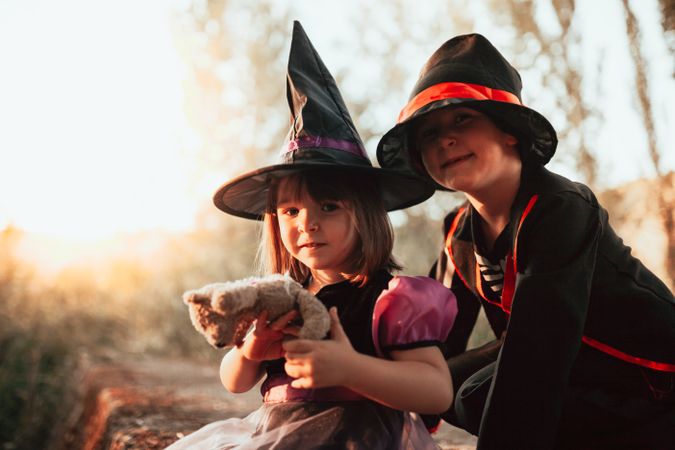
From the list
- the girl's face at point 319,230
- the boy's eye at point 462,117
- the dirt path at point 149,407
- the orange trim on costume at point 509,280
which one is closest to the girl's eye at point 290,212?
the girl's face at point 319,230

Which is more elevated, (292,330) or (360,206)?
(360,206)

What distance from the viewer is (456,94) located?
1.92m

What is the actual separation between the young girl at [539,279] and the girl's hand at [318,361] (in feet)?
2.39

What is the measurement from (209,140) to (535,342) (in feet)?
28.3

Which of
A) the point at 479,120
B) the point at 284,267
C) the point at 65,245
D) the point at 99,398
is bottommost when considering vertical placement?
the point at 99,398

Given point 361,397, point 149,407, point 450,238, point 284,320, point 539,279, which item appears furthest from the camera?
point 149,407

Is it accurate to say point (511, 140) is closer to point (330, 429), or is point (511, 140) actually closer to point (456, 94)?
point (456, 94)

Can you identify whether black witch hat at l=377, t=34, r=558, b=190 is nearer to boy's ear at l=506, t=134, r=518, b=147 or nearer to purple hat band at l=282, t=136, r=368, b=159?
boy's ear at l=506, t=134, r=518, b=147

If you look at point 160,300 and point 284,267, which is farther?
point 160,300

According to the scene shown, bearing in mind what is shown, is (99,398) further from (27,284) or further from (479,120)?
(479,120)

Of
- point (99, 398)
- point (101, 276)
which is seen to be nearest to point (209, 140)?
point (101, 276)

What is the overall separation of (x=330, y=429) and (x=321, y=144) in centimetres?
80

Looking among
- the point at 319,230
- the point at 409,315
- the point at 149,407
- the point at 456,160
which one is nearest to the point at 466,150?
the point at 456,160

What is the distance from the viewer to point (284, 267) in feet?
6.72
